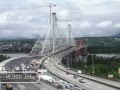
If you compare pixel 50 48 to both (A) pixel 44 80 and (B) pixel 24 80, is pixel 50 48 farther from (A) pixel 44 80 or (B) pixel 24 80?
(B) pixel 24 80

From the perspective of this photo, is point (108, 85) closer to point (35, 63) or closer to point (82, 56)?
point (35, 63)

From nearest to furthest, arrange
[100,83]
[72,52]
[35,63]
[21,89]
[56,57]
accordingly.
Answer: [21,89] < [100,83] < [35,63] < [56,57] < [72,52]

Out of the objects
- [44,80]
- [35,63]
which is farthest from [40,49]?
[44,80]

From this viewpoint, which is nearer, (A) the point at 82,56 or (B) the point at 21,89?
(B) the point at 21,89

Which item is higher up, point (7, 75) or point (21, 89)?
point (7, 75)

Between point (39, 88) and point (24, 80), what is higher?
point (24, 80)

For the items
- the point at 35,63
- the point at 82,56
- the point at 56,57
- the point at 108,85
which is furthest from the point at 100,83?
the point at 82,56

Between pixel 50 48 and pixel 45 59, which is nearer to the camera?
pixel 45 59

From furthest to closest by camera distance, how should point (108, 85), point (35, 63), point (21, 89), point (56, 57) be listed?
point (56, 57)
point (35, 63)
point (108, 85)
point (21, 89)

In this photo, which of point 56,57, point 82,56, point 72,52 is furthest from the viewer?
point 82,56
